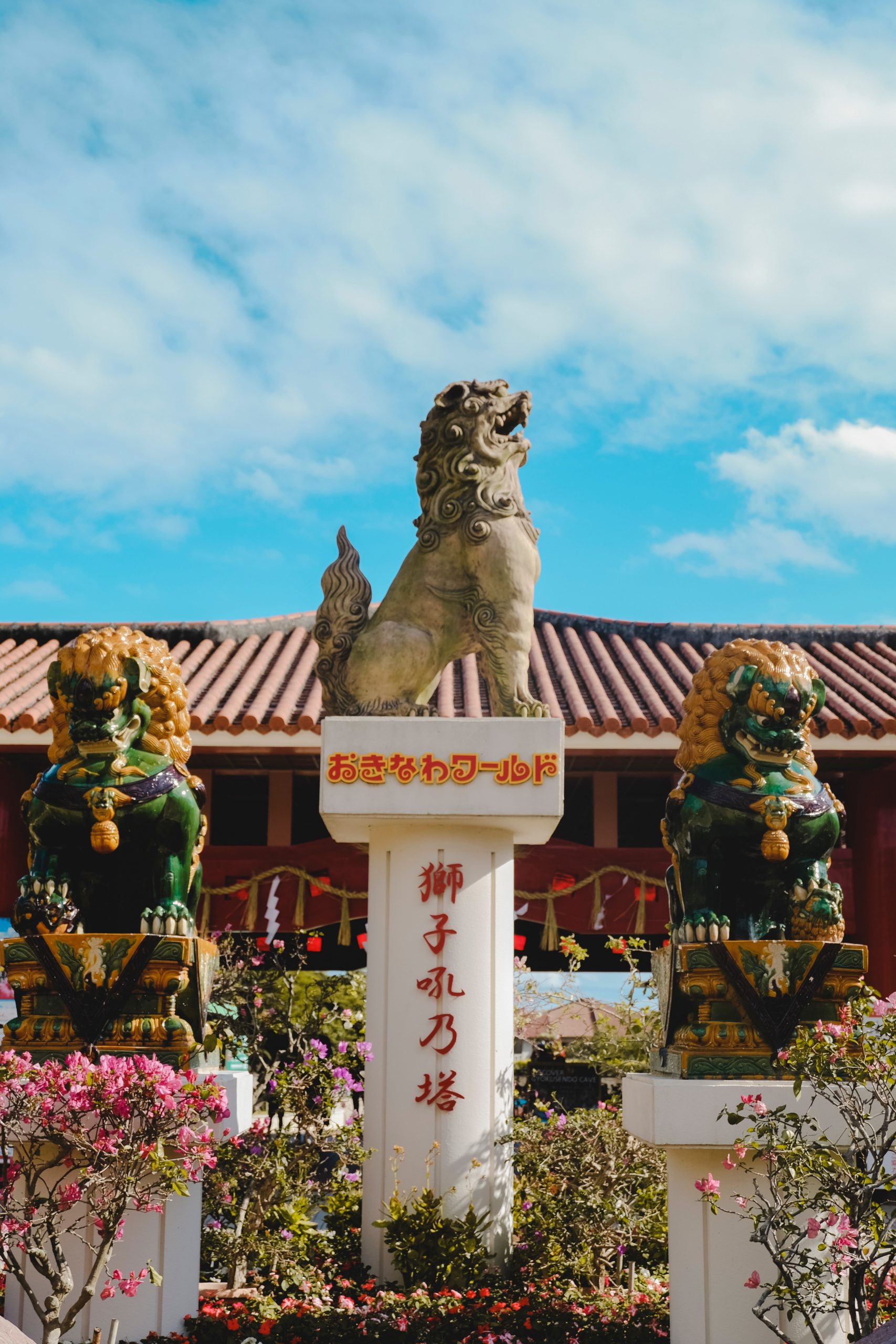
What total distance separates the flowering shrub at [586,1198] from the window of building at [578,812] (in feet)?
10.6

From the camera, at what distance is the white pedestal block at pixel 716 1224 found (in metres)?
4.16

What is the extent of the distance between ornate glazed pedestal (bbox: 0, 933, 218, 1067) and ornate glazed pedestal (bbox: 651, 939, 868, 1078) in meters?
1.80

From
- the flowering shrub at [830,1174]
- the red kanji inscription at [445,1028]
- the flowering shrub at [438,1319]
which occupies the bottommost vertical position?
the flowering shrub at [438,1319]

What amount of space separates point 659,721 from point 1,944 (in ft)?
15.0

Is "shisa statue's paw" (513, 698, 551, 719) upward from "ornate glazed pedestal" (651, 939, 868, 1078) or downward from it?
upward

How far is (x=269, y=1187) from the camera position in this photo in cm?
569

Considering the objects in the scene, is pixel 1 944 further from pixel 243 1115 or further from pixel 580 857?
pixel 580 857

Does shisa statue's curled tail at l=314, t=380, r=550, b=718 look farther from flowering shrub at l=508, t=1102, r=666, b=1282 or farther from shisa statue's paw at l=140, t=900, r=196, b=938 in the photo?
flowering shrub at l=508, t=1102, r=666, b=1282

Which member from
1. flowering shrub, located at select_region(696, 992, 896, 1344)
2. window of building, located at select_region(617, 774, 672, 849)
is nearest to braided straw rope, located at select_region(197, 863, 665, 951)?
window of building, located at select_region(617, 774, 672, 849)

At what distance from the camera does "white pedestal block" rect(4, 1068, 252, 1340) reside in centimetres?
434

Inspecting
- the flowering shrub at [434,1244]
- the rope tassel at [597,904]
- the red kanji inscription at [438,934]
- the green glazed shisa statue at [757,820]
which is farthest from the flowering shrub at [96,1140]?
the rope tassel at [597,904]

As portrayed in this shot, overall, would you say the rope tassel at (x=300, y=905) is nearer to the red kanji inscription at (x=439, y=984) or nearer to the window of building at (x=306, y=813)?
the window of building at (x=306, y=813)

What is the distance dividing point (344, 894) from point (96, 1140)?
16.3ft

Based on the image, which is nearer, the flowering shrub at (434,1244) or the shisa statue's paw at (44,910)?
the shisa statue's paw at (44,910)
